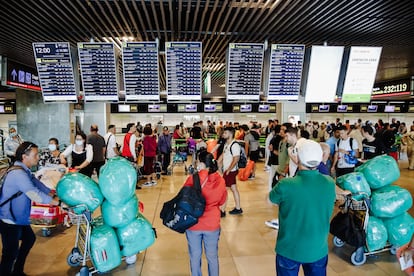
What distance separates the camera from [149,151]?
25.7 feet

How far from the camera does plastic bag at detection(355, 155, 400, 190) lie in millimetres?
3770

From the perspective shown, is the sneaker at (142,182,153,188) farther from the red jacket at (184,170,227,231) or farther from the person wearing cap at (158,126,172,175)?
the red jacket at (184,170,227,231)

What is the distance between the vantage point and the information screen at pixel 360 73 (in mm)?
5500

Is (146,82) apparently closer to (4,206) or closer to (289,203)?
(4,206)

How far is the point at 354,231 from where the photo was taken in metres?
3.58

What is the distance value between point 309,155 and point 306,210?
1.33 ft

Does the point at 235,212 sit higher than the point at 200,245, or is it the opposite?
the point at 200,245

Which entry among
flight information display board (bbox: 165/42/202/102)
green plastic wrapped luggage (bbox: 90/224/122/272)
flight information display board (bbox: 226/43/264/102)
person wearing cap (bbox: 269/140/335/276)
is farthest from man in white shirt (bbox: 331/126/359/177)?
green plastic wrapped luggage (bbox: 90/224/122/272)

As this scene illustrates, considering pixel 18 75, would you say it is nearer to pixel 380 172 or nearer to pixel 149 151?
pixel 149 151

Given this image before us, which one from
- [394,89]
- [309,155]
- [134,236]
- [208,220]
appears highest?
[394,89]

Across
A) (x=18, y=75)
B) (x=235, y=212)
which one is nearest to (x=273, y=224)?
(x=235, y=212)

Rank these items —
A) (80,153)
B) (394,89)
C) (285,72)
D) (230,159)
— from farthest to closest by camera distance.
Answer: (394,89), (80,153), (285,72), (230,159)

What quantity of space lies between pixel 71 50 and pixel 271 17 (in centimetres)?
366

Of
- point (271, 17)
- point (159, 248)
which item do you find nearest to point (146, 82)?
point (271, 17)
